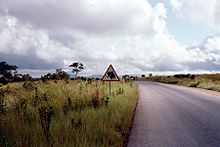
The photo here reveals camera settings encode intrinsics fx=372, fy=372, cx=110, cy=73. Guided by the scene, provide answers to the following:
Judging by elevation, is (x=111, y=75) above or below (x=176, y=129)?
above

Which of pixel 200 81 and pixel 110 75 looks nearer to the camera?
pixel 110 75

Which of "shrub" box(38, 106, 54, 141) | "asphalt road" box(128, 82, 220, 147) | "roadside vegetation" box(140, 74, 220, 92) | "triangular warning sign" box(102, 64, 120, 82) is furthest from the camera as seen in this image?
"roadside vegetation" box(140, 74, 220, 92)

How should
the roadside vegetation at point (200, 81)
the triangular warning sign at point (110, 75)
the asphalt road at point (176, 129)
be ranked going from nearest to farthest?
1. the asphalt road at point (176, 129)
2. the triangular warning sign at point (110, 75)
3. the roadside vegetation at point (200, 81)

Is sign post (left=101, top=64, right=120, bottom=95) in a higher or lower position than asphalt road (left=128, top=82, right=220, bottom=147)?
higher

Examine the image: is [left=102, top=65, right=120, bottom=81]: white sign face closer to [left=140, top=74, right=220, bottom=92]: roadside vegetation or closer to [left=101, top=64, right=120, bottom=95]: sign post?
[left=101, top=64, right=120, bottom=95]: sign post

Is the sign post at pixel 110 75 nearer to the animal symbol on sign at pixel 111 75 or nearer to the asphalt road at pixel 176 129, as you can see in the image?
the animal symbol on sign at pixel 111 75

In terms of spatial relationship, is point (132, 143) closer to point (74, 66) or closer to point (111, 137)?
point (111, 137)

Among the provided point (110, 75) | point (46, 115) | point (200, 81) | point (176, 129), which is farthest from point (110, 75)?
point (200, 81)

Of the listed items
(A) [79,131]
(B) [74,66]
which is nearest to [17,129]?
(A) [79,131]

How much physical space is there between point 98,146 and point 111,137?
123 cm

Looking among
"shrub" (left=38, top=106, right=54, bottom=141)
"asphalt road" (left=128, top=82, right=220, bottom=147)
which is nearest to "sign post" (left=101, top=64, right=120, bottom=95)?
"asphalt road" (left=128, top=82, right=220, bottom=147)

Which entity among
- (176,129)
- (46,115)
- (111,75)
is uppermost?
(111,75)

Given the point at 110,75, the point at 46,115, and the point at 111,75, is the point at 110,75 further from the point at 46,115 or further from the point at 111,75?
the point at 46,115

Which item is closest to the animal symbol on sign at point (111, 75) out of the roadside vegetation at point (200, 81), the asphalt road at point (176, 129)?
the asphalt road at point (176, 129)
